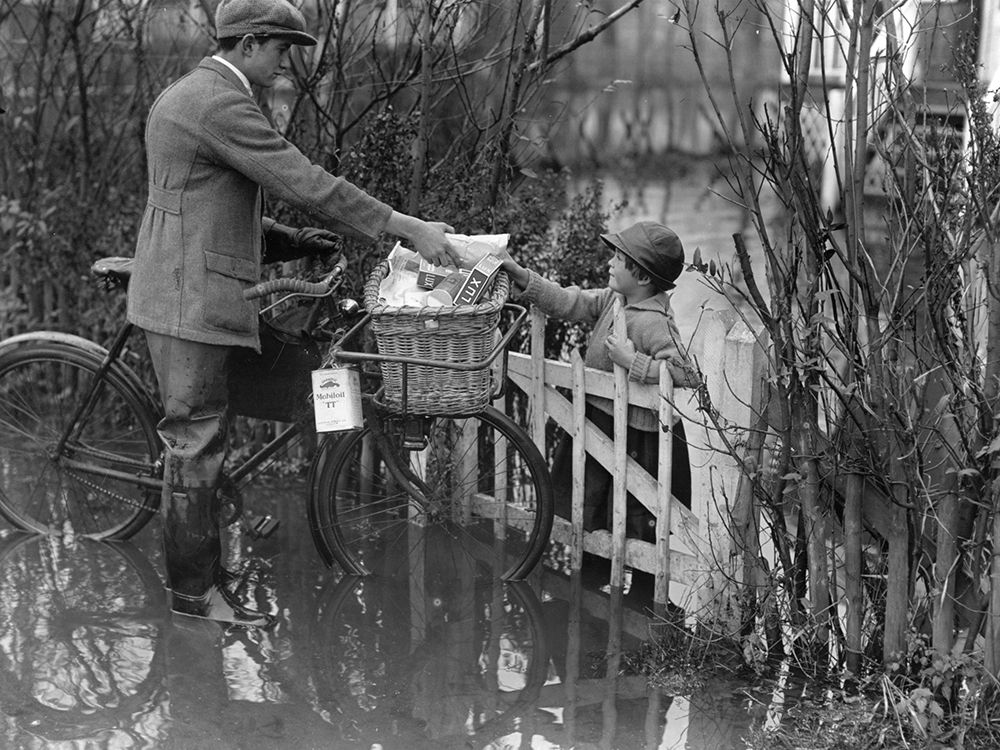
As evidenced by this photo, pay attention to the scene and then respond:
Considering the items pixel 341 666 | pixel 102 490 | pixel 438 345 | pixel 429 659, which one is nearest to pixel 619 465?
pixel 438 345

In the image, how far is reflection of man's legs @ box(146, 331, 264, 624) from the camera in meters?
4.40

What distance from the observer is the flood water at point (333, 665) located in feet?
12.2

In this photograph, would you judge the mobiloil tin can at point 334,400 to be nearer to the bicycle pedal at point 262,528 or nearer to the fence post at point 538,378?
the bicycle pedal at point 262,528

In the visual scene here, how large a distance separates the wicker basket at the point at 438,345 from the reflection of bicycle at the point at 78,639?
1.18 metres

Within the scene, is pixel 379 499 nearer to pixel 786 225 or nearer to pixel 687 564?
pixel 687 564

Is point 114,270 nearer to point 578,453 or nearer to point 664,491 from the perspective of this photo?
point 578,453

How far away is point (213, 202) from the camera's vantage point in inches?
166

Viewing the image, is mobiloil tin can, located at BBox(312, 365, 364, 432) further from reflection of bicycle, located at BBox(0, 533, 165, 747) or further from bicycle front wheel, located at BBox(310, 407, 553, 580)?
reflection of bicycle, located at BBox(0, 533, 165, 747)

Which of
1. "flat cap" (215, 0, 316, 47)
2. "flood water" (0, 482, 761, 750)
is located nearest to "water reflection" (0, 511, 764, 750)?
"flood water" (0, 482, 761, 750)

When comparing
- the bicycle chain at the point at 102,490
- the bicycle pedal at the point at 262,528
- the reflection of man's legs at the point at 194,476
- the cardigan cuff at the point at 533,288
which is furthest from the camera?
the bicycle chain at the point at 102,490

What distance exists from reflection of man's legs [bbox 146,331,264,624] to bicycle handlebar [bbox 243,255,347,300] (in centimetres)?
28

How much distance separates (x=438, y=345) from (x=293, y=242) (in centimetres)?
85

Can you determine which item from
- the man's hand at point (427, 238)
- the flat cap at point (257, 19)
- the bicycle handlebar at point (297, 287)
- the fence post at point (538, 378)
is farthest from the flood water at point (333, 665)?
the flat cap at point (257, 19)

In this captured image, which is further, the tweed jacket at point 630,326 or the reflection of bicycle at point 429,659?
the tweed jacket at point 630,326
